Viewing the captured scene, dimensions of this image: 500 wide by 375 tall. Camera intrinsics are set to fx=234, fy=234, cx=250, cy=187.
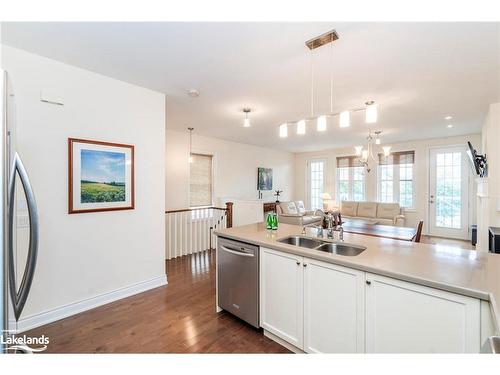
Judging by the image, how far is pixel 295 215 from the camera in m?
5.93

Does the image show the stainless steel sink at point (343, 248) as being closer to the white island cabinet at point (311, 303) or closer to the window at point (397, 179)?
the white island cabinet at point (311, 303)

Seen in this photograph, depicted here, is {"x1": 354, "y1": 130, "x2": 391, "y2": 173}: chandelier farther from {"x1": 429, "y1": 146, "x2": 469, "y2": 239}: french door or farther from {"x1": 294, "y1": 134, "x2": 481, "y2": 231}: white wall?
{"x1": 429, "y1": 146, "x2": 469, "y2": 239}: french door

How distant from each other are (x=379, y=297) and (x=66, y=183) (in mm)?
2895

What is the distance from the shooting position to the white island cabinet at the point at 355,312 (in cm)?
120

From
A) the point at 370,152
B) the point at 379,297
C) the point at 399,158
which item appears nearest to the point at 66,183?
the point at 379,297

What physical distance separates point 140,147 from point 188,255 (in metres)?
2.51

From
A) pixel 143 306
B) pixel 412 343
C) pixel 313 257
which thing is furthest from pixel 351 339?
pixel 143 306

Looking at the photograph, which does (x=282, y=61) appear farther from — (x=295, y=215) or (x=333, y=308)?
(x=295, y=215)

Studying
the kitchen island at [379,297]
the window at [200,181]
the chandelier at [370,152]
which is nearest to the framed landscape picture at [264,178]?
the window at [200,181]

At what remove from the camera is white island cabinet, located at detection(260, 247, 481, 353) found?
47.2 inches

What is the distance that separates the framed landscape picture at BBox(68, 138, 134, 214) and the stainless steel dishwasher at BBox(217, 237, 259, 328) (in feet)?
4.43

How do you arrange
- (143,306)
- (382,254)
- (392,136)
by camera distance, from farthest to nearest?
(392,136) < (143,306) < (382,254)

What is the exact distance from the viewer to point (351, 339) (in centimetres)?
153
